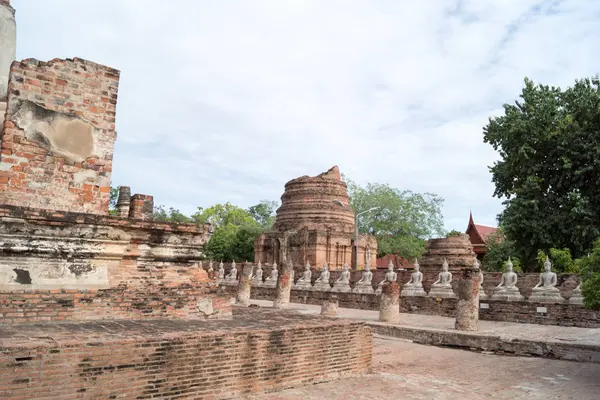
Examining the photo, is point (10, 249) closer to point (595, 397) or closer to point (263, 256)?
point (595, 397)

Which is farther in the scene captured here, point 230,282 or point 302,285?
point 230,282

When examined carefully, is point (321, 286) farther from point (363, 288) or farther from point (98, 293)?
point (98, 293)

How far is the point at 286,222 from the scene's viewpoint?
3381cm

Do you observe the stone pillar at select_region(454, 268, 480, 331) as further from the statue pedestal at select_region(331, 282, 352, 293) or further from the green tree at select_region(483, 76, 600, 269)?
the green tree at select_region(483, 76, 600, 269)

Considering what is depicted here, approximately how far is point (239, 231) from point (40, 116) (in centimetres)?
3714

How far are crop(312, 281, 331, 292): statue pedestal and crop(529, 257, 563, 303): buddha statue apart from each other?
341 inches

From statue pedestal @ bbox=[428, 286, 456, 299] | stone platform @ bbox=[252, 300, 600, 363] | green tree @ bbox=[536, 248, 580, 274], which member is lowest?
stone platform @ bbox=[252, 300, 600, 363]

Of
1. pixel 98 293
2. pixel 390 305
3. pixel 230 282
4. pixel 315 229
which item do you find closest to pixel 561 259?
pixel 390 305

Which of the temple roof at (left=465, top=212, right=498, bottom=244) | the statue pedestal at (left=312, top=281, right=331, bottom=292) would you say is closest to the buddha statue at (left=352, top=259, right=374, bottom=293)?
the statue pedestal at (left=312, top=281, right=331, bottom=292)

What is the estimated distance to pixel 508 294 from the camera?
13438 millimetres

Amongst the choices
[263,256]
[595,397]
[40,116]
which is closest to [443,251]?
[263,256]

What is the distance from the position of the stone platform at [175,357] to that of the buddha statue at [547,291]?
794cm

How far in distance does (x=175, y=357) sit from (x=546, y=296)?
10.7 m

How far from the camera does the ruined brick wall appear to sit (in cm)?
618
